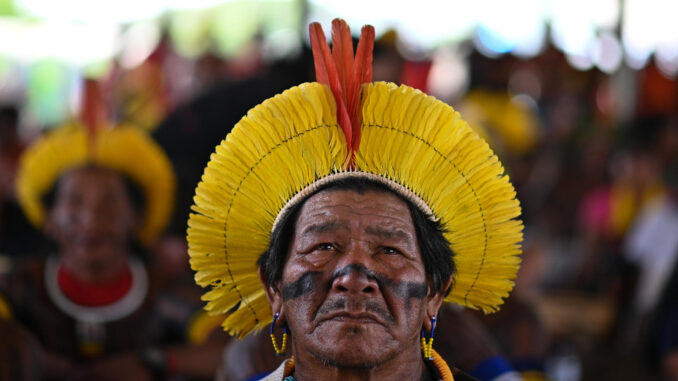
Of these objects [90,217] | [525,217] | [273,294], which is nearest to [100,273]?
[90,217]

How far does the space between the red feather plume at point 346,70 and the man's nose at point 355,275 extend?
0.24 metres

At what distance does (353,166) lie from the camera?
2406 millimetres

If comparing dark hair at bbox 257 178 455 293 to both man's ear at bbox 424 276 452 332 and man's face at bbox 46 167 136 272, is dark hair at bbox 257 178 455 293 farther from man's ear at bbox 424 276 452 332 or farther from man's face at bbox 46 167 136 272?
man's face at bbox 46 167 136 272

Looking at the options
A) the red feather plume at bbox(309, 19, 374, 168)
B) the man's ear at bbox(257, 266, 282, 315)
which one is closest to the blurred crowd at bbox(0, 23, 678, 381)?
the man's ear at bbox(257, 266, 282, 315)

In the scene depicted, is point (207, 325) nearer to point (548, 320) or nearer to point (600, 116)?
point (548, 320)

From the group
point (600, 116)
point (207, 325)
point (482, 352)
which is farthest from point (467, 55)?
point (482, 352)

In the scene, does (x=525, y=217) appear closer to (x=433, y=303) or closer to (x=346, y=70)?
(x=433, y=303)

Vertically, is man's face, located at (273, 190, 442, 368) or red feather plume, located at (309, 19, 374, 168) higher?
red feather plume, located at (309, 19, 374, 168)

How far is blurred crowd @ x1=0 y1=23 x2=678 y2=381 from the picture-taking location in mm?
4395

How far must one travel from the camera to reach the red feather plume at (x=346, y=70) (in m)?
2.40

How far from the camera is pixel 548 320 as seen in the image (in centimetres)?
776

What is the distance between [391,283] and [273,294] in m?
0.36

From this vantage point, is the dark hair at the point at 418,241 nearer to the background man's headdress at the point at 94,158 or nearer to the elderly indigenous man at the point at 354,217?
the elderly indigenous man at the point at 354,217

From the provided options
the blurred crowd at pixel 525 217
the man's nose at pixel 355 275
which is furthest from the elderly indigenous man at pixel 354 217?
the blurred crowd at pixel 525 217
